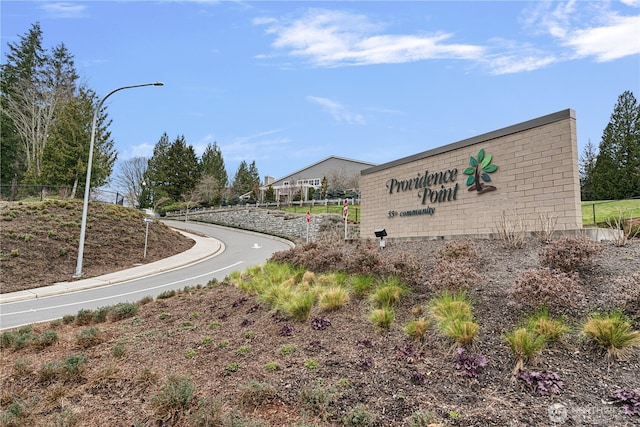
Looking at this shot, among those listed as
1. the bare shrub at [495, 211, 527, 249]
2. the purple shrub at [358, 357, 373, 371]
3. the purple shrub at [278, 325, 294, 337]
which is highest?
the bare shrub at [495, 211, 527, 249]

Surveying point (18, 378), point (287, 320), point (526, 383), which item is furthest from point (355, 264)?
point (18, 378)

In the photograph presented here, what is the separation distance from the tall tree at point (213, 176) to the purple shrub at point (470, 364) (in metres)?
49.9

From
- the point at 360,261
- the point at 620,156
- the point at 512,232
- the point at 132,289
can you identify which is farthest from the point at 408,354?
the point at 620,156

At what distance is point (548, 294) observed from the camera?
3.88 meters

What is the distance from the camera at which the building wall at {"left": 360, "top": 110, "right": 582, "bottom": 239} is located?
7738 mm

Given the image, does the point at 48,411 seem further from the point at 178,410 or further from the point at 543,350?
the point at 543,350

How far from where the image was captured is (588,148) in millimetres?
39938

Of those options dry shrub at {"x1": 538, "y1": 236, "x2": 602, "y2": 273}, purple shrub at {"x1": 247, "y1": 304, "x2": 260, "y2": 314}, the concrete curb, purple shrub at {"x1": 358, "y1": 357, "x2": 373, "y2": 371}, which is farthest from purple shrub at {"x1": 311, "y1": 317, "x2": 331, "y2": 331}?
the concrete curb

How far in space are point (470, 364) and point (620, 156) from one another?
124ft

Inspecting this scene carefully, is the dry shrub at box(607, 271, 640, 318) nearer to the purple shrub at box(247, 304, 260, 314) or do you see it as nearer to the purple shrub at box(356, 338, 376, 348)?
the purple shrub at box(356, 338, 376, 348)

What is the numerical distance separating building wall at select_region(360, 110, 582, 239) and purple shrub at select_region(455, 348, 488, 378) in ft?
17.6

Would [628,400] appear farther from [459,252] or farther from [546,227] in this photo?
[546,227]

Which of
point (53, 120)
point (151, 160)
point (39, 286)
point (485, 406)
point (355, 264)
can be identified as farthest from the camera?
point (151, 160)

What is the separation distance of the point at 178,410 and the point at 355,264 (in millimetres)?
3873
